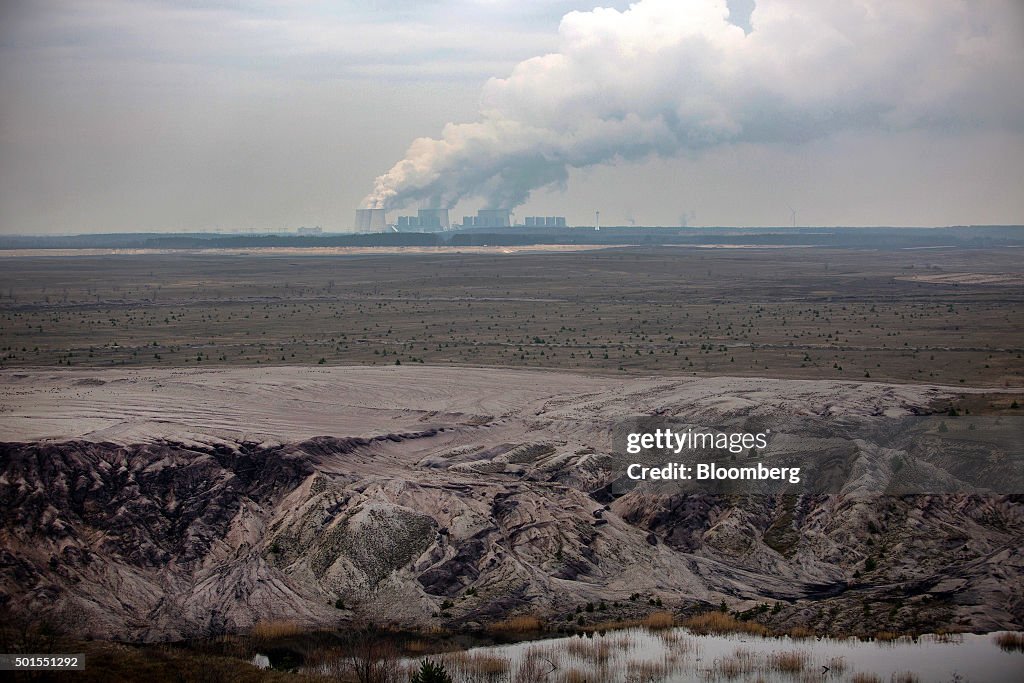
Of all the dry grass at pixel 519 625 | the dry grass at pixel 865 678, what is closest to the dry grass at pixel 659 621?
the dry grass at pixel 519 625

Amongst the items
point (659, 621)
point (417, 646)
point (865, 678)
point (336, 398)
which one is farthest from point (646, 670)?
point (336, 398)

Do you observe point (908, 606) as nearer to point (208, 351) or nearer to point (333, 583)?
point (333, 583)

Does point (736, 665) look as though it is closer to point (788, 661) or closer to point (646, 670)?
point (788, 661)

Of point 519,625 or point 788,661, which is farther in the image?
point 519,625

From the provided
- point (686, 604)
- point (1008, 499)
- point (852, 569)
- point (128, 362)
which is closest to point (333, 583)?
point (686, 604)

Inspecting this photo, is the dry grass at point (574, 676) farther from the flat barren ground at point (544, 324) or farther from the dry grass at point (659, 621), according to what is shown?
the flat barren ground at point (544, 324)
